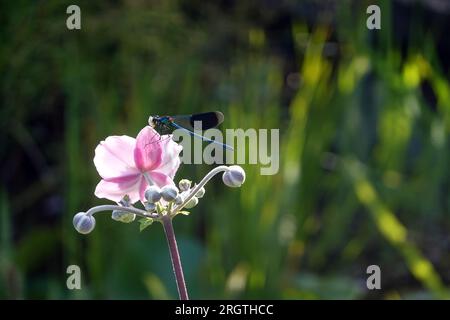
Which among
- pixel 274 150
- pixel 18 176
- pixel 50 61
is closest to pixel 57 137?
pixel 18 176

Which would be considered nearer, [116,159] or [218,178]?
[116,159]

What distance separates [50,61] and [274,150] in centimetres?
83

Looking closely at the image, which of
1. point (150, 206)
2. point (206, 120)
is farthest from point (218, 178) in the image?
point (150, 206)

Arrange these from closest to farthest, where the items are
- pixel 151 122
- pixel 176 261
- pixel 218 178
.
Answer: pixel 176 261 → pixel 151 122 → pixel 218 178

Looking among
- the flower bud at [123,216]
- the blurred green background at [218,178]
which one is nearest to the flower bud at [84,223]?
the flower bud at [123,216]

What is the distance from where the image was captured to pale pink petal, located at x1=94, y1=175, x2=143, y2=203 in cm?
59

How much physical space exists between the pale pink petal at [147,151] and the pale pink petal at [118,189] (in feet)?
0.06

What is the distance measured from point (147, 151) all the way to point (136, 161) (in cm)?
1

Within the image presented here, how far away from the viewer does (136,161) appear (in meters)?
0.59

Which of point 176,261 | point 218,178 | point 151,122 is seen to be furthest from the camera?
point 218,178

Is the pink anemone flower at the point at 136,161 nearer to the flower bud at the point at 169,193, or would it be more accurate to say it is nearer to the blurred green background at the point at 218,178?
the flower bud at the point at 169,193

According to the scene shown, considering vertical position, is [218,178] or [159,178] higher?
[159,178]

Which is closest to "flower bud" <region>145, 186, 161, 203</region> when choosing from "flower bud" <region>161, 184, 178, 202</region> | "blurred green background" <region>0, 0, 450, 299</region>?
"flower bud" <region>161, 184, 178, 202</region>

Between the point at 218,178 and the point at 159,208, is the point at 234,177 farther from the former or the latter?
the point at 218,178
